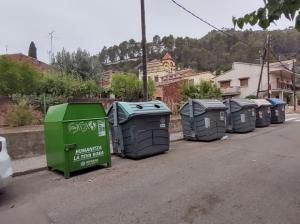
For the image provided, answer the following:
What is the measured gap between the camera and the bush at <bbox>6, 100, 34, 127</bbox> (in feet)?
38.0

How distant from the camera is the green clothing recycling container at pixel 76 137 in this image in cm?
721

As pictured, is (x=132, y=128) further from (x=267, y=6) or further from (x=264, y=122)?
(x=264, y=122)

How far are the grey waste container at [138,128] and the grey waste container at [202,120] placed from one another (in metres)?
2.77

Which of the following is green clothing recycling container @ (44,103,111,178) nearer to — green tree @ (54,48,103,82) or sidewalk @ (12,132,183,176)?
sidewalk @ (12,132,183,176)

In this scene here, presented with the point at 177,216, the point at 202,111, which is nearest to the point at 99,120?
the point at 177,216

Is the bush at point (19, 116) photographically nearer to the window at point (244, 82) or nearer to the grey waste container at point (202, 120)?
the grey waste container at point (202, 120)

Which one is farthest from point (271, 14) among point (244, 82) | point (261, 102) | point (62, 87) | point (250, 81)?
point (244, 82)

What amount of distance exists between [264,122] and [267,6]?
15256 millimetres

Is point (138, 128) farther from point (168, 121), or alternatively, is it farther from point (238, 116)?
point (238, 116)

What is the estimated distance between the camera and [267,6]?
3.97 m

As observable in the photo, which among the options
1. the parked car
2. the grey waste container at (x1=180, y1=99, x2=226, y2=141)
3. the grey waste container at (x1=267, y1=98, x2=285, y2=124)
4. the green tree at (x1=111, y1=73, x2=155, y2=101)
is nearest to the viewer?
the parked car

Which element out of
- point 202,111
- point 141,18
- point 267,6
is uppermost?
point 141,18

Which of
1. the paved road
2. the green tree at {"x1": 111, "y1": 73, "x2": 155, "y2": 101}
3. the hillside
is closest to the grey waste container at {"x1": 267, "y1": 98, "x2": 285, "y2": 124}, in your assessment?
the green tree at {"x1": 111, "y1": 73, "x2": 155, "y2": 101}

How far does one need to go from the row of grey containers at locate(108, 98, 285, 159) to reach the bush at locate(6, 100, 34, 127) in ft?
12.4
